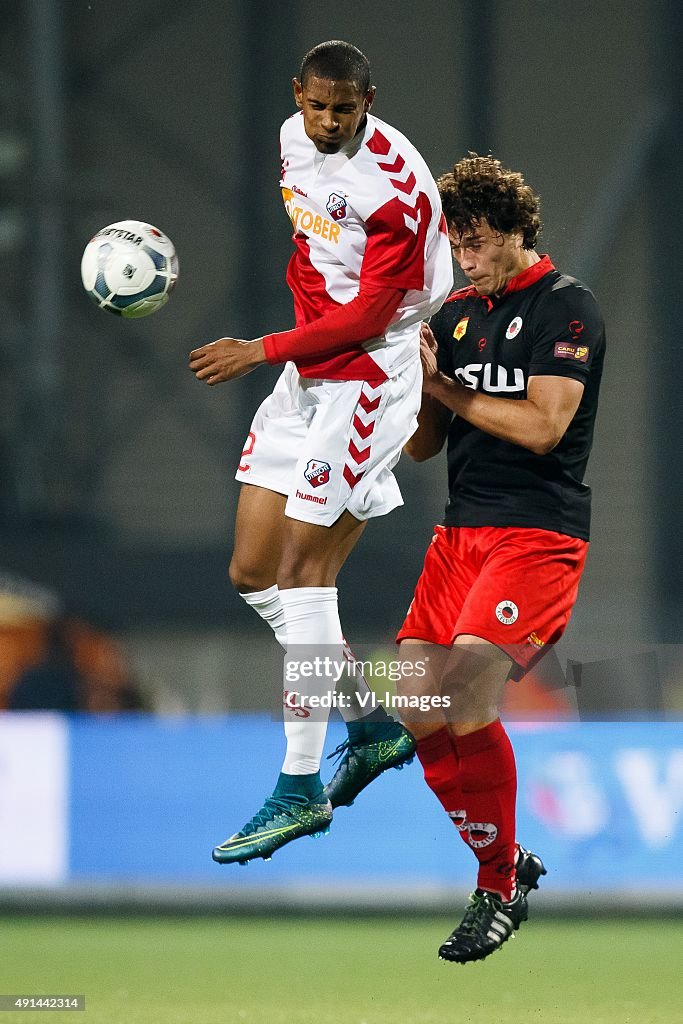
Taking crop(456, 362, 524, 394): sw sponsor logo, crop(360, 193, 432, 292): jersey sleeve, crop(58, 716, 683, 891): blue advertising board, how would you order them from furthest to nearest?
crop(58, 716, 683, 891): blue advertising board, crop(456, 362, 524, 394): sw sponsor logo, crop(360, 193, 432, 292): jersey sleeve

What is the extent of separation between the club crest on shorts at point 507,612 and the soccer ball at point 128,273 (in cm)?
111

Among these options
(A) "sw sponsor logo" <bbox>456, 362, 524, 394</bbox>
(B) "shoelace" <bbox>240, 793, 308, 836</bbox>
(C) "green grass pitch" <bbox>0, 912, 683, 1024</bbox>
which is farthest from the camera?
(C) "green grass pitch" <bbox>0, 912, 683, 1024</bbox>

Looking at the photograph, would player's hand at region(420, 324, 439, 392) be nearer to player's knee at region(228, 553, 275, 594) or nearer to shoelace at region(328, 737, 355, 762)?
player's knee at region(228, 553, 275, 594)

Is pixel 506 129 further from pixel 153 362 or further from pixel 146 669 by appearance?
pixel 146 669

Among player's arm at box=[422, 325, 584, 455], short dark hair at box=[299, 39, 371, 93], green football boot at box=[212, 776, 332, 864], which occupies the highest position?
short dark hair at box=[299, 39, 371, 93]

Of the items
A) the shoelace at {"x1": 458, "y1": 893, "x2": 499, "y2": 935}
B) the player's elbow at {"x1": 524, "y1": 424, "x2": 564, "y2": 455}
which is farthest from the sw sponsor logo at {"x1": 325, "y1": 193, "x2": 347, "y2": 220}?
the shoelace at {"x1": 458, "y1": 893, "x2": 499, "y2": 935}

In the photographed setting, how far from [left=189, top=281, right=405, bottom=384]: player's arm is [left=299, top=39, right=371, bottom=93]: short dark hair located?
1.53ft

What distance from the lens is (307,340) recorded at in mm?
3770

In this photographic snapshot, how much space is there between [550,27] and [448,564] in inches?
74.2

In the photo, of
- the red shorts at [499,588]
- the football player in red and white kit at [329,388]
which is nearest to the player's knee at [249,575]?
the football player in red and white kit at [329,388]

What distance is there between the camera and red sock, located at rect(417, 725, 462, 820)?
407cm

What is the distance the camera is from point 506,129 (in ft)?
16.6

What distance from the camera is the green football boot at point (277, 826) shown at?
3.79m

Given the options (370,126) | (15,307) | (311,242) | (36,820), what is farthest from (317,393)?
(15,307)
